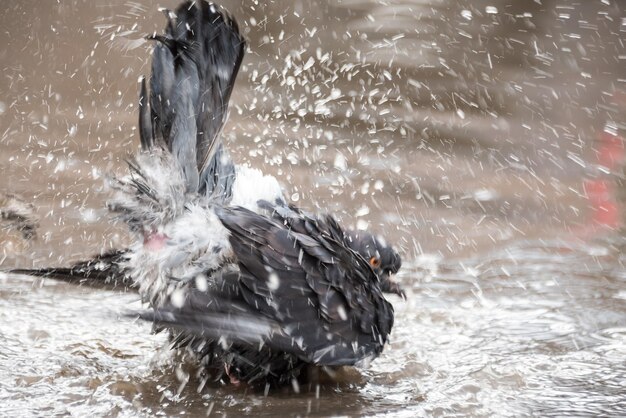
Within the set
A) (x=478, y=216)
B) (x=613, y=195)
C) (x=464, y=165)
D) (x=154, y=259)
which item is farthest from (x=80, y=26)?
(x=154, y=259)

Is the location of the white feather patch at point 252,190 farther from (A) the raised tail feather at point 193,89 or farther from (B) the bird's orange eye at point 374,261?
(B) the bird's orange eye at point 374,261

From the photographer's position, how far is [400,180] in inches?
266

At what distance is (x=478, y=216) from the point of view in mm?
6203

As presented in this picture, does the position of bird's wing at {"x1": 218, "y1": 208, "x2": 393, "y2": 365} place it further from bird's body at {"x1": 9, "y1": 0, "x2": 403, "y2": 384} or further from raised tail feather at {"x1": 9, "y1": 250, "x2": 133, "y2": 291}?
raised tail feather at {"x1": 9, "y1": 250, "x2": 133, "y2": 291}

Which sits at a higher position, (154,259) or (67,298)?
(154,259)

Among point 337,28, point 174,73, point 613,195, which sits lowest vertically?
point 613,195

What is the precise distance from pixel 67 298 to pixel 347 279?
1740mm

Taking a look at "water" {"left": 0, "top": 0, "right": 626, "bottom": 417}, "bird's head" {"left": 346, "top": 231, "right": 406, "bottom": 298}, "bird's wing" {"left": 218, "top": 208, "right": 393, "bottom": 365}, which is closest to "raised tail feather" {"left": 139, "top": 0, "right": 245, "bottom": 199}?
"bird's wing" {"left": 218, "top": 208, "right": 393, "bottom": 365}

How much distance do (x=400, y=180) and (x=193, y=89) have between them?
3.13m

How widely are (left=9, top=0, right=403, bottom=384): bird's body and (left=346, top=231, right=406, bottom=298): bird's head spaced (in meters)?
0.25

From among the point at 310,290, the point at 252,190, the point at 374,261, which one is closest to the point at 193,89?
the point at 252,190

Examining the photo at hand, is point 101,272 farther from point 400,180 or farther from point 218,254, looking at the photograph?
point 400,180

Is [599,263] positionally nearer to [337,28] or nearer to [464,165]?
[464,165]

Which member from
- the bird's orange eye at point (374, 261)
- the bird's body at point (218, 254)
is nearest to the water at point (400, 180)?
the bird's body at point (218, 254)
